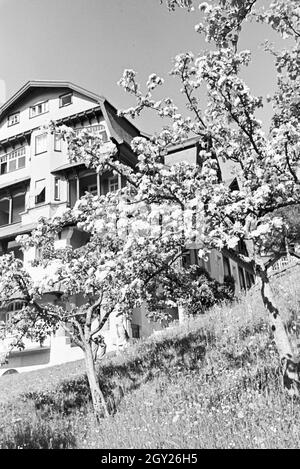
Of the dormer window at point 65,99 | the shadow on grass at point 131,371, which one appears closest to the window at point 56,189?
the dormer window at point 65,99

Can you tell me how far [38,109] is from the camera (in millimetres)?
33688

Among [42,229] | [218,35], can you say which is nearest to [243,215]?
[218,35]

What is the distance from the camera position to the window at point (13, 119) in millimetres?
34406

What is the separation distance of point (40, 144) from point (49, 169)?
2.88 metres

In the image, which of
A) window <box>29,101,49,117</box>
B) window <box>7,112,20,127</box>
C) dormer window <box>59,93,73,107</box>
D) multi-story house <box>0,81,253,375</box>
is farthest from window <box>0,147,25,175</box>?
dormer window <box>59,93,73,107</box>

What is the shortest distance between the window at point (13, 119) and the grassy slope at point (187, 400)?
80.9 feet

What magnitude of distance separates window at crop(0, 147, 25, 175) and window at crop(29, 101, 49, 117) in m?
2.89

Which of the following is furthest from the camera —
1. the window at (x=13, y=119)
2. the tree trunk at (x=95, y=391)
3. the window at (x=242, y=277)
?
the window at (x=242, y=277)

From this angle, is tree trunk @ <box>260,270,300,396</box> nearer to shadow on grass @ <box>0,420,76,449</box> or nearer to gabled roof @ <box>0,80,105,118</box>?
shadow on grass @ <box>0,420,76,449</box>

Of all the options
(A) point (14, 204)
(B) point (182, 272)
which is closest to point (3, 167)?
(A) point (14, 204)

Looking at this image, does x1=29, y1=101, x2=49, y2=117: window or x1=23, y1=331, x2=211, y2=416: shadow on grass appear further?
x1=29, y1=101, x2=49, y2=117: window

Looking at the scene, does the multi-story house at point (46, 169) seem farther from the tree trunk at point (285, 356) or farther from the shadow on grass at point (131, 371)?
the tree trunk at point (285, 356)

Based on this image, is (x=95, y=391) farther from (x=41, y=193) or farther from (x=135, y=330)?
(x=41, y=193)

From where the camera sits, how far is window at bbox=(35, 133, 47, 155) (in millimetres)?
31672
